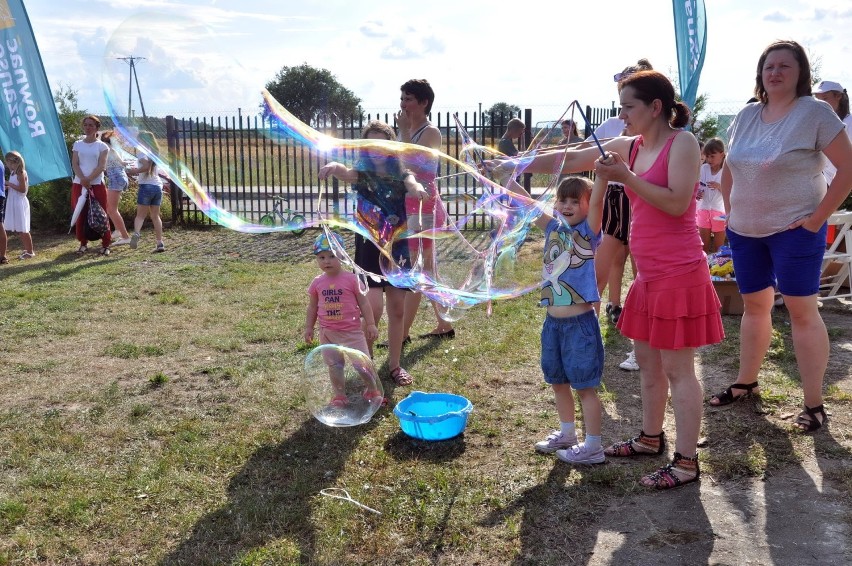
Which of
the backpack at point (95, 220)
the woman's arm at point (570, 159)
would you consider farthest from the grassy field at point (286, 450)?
the backpack at point (95, 220)

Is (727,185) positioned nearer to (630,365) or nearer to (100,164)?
(630,365)

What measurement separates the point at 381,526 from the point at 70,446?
1933mm

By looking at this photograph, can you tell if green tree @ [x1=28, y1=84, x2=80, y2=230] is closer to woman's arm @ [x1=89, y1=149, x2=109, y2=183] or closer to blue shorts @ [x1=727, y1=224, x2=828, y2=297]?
woman's arm @ [x1=89, y1=149, x2=109, y2=183]

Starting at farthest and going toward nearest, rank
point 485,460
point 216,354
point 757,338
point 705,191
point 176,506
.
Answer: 1. point 705,191
2. point 216,354
3. point 757,338
4. point 485,460
5. point 176,506

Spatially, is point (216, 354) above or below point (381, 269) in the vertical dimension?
below

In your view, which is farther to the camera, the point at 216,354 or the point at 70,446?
the point at 216,354

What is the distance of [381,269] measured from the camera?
4340 millimetres

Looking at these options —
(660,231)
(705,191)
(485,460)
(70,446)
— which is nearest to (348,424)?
(485,460)

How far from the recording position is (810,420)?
12.7ft

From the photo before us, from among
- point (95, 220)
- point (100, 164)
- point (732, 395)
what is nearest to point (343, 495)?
point (732, 395)

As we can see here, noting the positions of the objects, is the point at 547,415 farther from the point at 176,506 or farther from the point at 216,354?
the point at 216,354

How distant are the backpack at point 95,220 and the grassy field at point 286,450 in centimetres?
381

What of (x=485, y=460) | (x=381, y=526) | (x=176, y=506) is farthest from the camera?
(x=485, y=460)

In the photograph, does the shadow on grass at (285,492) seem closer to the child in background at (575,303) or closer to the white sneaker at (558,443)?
the white sneaker at (558,443)
